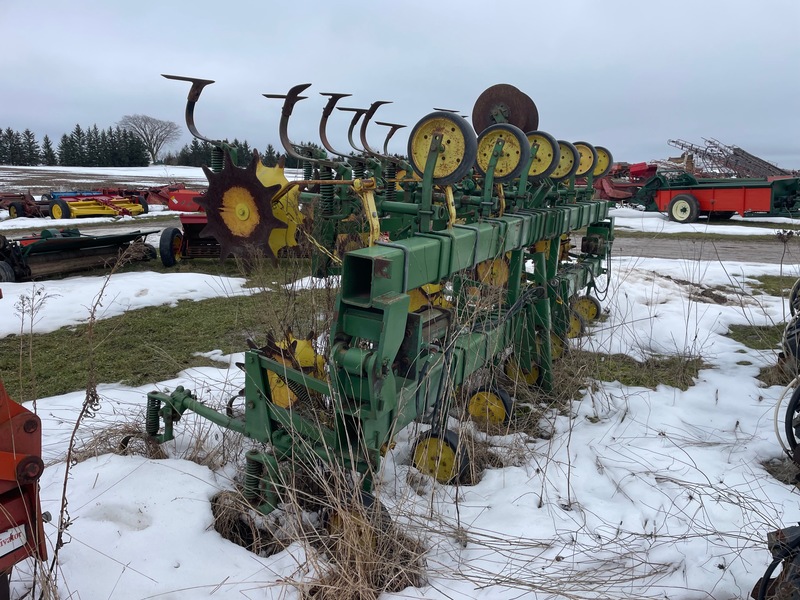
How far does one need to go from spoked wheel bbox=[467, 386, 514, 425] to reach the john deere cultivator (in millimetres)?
10

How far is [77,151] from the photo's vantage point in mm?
57219

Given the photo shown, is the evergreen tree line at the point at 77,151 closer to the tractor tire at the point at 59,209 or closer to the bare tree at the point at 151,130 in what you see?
the bare tree at the point at 151,130

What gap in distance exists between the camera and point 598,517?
2990 mm

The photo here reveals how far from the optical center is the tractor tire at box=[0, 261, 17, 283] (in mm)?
8445

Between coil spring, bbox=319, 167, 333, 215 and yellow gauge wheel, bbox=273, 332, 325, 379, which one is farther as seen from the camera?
coil spring, bbox=319, 167, 333, 215

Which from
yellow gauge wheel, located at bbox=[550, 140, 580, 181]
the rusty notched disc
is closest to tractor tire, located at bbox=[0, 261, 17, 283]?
the rusty notched disc

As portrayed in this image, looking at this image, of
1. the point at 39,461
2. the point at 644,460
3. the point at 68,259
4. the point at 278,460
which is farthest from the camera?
the point at 68,259

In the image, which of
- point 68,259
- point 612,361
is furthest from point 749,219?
point 68,259

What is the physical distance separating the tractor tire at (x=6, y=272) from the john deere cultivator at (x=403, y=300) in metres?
5.03

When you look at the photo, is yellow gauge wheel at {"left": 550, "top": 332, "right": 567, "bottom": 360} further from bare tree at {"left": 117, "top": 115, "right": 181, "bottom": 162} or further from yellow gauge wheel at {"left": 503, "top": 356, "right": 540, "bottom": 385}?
bare tree at {"left": 117, "top": 115, "right": 181, "bottom": 162}

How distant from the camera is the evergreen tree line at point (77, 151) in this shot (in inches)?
2216

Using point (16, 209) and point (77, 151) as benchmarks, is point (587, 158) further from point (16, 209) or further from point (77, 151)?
point (77, 151)

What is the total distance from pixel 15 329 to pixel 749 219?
20881 mm

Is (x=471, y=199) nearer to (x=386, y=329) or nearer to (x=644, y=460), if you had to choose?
(x=386, y=329)
